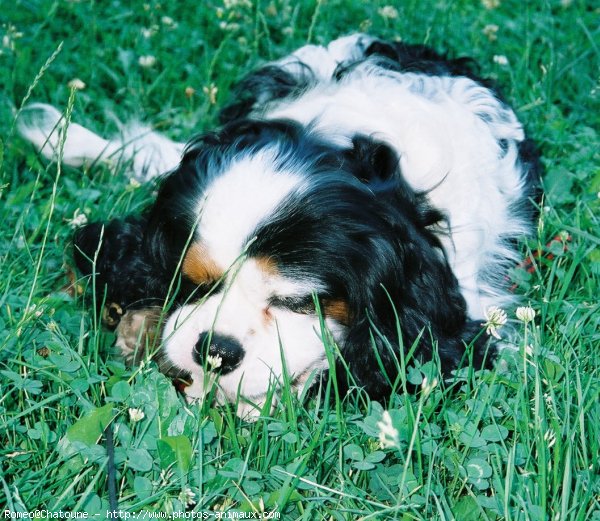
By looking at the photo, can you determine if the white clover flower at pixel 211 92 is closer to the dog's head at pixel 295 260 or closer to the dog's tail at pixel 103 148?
the dog's tail at pixel 103 148

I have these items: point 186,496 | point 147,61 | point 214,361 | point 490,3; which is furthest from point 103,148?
point 490,3

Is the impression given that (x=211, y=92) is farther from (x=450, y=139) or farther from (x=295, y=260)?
(x=295, y=260)

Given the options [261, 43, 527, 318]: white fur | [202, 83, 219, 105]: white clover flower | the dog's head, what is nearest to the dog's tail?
[202, 83, 219, 105]: white clover flower

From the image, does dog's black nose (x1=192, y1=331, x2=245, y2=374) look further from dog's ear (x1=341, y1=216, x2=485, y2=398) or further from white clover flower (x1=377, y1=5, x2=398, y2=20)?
white clover flower (x1=377, y1=5, x2=398, y2=20)

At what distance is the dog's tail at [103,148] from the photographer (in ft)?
10.8

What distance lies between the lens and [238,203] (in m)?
2.20

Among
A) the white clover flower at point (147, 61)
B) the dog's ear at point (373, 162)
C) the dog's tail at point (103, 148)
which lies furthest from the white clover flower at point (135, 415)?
the white clover flower at point (147, 61)

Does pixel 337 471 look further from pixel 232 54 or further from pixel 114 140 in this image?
pixel 232 54

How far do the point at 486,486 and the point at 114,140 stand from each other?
2188mm

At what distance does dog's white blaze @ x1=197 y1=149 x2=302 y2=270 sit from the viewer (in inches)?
85.7

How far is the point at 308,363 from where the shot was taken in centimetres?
226

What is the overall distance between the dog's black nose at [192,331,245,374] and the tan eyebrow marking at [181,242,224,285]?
0.52 ft

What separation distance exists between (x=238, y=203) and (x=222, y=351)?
1.22ft

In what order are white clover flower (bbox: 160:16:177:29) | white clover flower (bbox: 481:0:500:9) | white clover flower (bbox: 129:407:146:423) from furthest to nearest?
1. white clover flower (bbox: 481:0:500:9)
2. white clover flower (bbox: 160:16:177:29)
3. white clover flower (bbox: 129:407:146:423)
